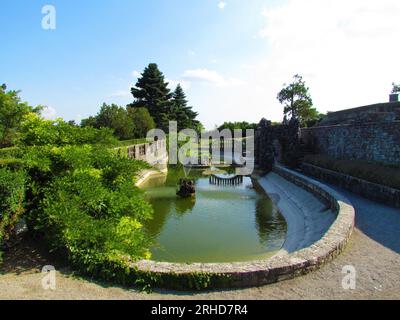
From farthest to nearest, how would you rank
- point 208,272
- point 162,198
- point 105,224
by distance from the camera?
point 162,198 → point 105,224 → point 208,272

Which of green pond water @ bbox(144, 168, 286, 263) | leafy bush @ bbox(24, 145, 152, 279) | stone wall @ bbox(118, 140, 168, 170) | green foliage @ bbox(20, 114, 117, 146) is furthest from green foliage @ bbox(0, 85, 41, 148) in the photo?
leafy bush @ bbox(24, 145, 152, 279)

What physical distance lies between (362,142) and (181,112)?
4188 cm

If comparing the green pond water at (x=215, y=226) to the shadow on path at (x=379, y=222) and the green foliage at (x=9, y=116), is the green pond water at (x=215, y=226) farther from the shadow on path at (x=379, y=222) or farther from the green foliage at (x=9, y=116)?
the green foliage at (x=9, y=116)

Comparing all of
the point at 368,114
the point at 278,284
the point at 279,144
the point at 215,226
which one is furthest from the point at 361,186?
the point at 279,144

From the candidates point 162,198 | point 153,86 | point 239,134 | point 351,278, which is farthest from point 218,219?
point 239,134

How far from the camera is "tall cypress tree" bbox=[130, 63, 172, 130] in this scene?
4906cm

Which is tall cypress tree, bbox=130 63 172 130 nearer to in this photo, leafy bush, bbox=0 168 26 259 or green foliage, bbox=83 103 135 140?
green foliage, bbox=83 103 135 140

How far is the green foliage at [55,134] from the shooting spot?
888cm

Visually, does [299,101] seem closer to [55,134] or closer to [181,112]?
[181,112]

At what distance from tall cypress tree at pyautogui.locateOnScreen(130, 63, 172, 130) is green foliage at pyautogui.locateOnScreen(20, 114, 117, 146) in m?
39.4

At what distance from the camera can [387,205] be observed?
1148 centimetres

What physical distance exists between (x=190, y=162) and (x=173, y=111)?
66.3 feet

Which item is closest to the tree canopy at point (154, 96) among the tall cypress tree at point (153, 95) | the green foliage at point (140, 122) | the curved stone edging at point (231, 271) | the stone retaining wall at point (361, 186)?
the tall cypress tree at point (153, 95)

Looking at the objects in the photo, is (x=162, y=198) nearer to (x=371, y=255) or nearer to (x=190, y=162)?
(x=371, y=255)
